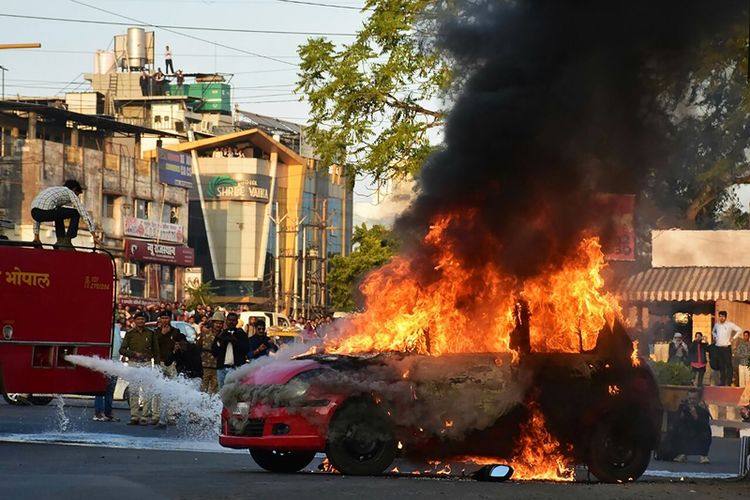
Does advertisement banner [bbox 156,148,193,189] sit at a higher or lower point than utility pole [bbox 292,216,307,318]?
higher

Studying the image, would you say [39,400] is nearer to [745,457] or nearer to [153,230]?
[745,457]

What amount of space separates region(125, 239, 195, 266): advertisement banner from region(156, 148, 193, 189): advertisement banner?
13.4 ft

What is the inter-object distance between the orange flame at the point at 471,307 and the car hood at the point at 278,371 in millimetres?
653

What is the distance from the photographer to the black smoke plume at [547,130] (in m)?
14.5

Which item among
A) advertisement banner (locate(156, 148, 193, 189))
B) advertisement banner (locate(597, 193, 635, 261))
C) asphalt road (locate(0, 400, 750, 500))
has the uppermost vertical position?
advertisement banner (locate(156, 148, 193, 189))

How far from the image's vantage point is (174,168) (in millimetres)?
87062

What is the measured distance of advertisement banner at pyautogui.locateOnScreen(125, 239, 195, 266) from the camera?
263ft

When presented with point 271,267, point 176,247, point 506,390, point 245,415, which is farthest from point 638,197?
point 271,267

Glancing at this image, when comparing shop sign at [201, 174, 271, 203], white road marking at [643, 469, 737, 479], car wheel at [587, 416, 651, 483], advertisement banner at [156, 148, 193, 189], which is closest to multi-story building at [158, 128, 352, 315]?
shop sign at [201, 174, 271, 203]

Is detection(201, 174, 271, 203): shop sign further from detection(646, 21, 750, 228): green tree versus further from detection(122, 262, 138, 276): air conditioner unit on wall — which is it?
detection(646, 21, 750, 228): green tree

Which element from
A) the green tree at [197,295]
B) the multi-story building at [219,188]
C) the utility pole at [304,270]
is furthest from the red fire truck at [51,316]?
the utility pole at [304,270]

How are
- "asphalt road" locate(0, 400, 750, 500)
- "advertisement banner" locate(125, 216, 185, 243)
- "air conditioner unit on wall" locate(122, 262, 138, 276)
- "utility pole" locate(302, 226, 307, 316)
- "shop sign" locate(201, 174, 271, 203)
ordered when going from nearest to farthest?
"asphalt road" locate(0, 400, 750, 500) < "air conditioner unit on wall" locate(122, 262, 138, 276) < "advertisement banner" locate(125, 216, 185, 243) < "utility pole" locate(302, 226, 307, 316) < "shop sign" locate(201, 174, 271, 203)

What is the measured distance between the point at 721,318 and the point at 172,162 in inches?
2433

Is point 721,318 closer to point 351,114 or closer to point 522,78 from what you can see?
point 351,114
